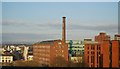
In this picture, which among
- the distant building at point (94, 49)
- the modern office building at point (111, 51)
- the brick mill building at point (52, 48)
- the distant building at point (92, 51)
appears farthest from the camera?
the brick mill building at point (52, 48)

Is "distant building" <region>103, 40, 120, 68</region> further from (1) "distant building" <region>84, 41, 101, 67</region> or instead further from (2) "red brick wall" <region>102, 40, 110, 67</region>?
(1) "distant building" <region>84, 41, 101, 67</region>

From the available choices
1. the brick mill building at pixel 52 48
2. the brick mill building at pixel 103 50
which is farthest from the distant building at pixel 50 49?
the brick mill building at pixel 103 50

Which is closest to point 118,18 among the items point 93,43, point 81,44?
point 93,43

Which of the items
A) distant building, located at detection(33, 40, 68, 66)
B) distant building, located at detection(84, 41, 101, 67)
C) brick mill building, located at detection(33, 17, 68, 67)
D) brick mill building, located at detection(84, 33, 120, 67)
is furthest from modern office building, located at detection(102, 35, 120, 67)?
distant building, located at detection(33, 40, 68, 66)

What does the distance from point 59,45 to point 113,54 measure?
3.88 meters

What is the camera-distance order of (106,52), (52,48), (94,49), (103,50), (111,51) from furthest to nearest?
(52,48) < (94,49) < (103,50) < (106,52) < (111,51)

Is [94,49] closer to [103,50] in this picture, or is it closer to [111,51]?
[103,50]

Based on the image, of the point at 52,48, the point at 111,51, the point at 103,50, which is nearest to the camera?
the point at 111,51

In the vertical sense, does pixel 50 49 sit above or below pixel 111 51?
below

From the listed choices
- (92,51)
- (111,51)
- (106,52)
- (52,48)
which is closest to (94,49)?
Result: (92,51)

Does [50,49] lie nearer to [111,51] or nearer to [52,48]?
[52,48]

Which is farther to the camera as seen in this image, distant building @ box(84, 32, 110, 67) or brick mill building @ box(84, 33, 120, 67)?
distant building @ box(84, 32, 110, 67)

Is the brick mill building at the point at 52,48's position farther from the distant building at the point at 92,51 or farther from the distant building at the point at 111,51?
the distant building at the point at 111,51

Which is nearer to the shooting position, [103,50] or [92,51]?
[103,50]
